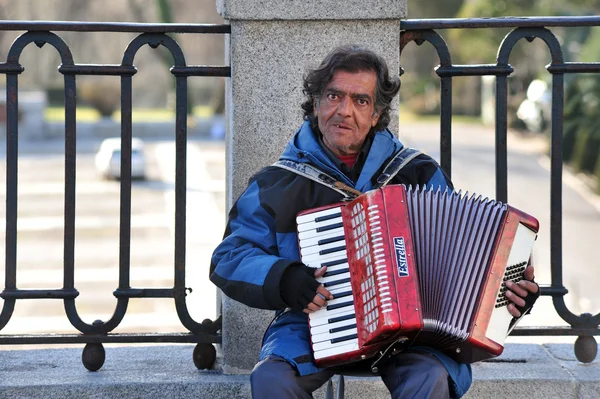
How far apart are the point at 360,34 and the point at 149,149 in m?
35.2

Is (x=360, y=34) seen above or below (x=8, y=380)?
above

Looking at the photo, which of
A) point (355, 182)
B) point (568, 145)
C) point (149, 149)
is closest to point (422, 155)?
point (355, 182)

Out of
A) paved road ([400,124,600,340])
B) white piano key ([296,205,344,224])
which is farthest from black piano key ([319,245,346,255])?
paved road ([400,124,600,340])

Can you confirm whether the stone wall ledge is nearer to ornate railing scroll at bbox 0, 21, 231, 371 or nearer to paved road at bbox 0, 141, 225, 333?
ornate railing scroll at bbox 0, 21, 231, 371

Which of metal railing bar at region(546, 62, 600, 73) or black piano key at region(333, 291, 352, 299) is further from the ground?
metal railing bar at region(546, 62, 600, 73)

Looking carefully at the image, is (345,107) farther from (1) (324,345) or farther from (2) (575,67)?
(2) (575,67)

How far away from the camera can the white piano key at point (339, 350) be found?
335cm

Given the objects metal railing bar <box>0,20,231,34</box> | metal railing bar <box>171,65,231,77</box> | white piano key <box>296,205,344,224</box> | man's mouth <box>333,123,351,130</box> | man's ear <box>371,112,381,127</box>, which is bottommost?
white piano key <box>296,205,344,224</box>

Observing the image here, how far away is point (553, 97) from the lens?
4.46 metres

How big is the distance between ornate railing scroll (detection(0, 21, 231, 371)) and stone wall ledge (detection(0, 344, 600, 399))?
0.12m

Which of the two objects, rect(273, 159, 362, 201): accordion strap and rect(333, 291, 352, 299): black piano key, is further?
rect(273, 159, 362, 201): accordion strap

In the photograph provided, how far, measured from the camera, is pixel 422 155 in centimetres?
386

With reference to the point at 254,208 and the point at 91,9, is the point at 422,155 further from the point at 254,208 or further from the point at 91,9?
the point at 91,9

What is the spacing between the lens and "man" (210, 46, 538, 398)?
346 centimetres
